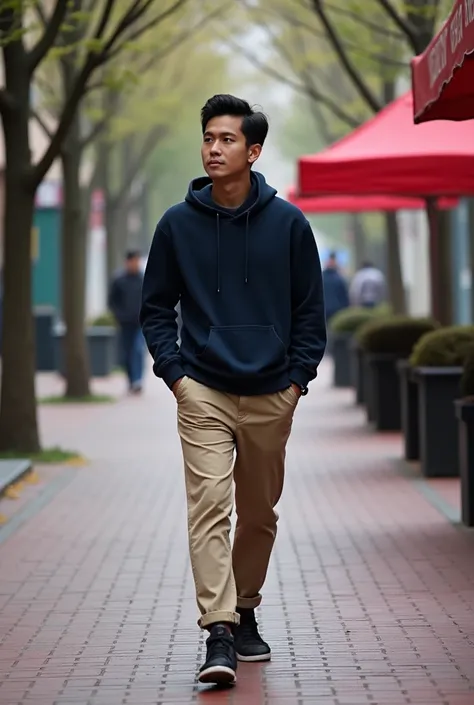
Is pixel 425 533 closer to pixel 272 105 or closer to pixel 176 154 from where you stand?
pixel 176 154

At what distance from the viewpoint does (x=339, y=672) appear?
6.46 metres

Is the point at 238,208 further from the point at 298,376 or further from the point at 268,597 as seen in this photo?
the point at 268,597

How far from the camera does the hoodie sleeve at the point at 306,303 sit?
6469 millimetres

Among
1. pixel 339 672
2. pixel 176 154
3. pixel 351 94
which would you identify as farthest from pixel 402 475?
pixel 176 154

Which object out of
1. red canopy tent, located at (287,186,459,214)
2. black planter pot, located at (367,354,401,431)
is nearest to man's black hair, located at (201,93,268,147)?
black planter pot, located at (367,354,401,431)

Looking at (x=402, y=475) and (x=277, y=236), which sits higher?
(x=277, y=236)

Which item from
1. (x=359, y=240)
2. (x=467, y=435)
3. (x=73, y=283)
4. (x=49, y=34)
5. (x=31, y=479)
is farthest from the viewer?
(x=359, y=240)

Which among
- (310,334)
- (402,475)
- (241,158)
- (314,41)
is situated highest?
(314,41)

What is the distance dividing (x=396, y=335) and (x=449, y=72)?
930cm

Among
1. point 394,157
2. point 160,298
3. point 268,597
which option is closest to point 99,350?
point 394,157

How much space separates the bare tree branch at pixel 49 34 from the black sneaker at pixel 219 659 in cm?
846

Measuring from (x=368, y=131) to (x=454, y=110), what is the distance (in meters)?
4.78

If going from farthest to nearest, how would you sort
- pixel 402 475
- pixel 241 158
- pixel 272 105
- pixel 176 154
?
pixel 272 105 → pixel 176 154 → pixel 402 475 → pixel 241 158

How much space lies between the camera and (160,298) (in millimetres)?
6508
